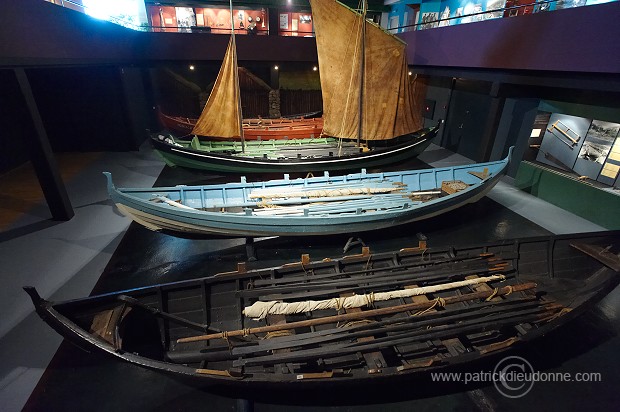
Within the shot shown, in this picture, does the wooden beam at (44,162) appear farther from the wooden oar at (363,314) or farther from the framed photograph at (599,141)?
the framed photograph at (599,141)

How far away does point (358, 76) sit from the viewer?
10.5m

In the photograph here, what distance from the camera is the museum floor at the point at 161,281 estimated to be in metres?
4.08

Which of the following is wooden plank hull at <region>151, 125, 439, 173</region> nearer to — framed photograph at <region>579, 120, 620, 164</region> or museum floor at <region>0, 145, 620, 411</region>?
museum floor at <region>0, 145, 620, 411</region>

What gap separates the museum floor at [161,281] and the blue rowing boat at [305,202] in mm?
873

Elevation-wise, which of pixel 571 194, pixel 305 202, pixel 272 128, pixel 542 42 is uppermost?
pixel 542 42

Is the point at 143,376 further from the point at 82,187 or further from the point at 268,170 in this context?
the point at 82,187

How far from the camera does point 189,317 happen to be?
14.6ft

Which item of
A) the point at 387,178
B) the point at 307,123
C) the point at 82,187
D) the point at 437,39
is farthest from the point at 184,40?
the point at 387,178

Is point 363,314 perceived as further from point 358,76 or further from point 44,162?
point 358,76

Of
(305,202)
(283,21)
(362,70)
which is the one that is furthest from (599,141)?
(283,21)

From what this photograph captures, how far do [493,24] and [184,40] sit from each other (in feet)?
44.5

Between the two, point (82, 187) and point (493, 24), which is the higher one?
point (493, 24)

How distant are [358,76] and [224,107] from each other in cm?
493

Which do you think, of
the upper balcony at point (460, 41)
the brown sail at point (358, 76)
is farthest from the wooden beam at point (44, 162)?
the brown sail at point (358, 76)
